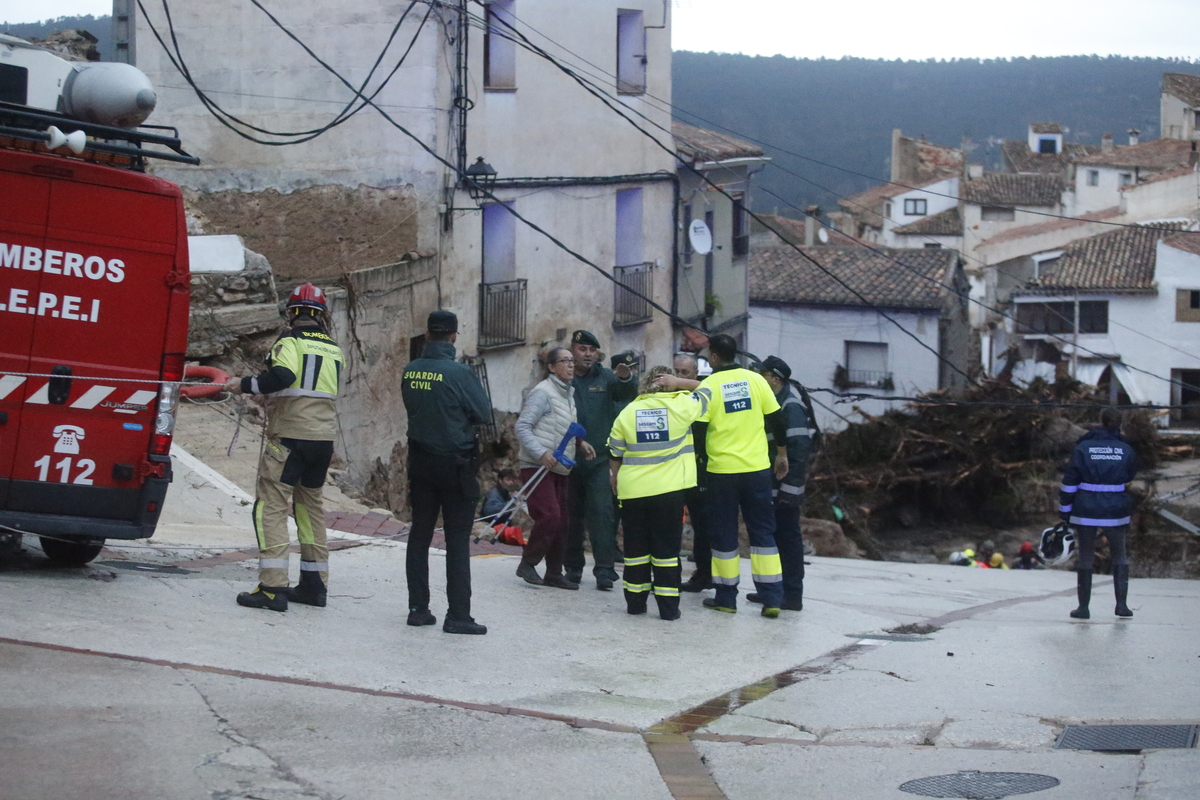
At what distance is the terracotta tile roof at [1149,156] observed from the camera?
60.9 meters

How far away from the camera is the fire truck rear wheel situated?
785 cm

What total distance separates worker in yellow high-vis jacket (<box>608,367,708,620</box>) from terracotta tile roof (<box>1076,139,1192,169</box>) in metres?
57.7

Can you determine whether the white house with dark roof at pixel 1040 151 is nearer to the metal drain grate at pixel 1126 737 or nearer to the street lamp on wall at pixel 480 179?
the street lamp on wall at pixel 480 179

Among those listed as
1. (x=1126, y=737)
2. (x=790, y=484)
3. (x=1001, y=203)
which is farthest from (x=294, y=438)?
(x=1001, y=203)

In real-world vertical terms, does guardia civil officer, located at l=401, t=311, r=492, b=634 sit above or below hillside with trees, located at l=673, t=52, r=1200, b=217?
below

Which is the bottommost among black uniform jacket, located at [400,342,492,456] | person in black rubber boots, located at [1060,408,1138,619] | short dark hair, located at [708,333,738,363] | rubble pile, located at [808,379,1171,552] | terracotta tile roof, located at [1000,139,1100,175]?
rubble pile, located at [808,379,1171,552]

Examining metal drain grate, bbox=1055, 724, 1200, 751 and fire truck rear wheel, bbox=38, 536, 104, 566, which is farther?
fire truck rear wheel, bbox=38, 536, 104, 566

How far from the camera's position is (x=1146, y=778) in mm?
5047

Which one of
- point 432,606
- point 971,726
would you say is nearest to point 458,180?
point 432,606

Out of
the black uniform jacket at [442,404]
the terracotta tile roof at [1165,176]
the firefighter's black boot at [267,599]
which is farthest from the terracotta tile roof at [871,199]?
the firefighter's black boot at [267,599]

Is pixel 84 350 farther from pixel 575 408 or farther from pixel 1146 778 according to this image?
Result: pixel 1146 778

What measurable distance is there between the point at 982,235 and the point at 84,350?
6430cm

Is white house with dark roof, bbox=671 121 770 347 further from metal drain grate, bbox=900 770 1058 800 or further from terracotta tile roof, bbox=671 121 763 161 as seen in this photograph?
metal drain grate, bbox=900 770 1058 800

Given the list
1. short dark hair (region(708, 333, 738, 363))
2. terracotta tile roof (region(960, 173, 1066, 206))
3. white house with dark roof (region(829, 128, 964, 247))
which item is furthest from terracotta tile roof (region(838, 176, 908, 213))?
short dark hair (region(708, 333, 738, 363))
